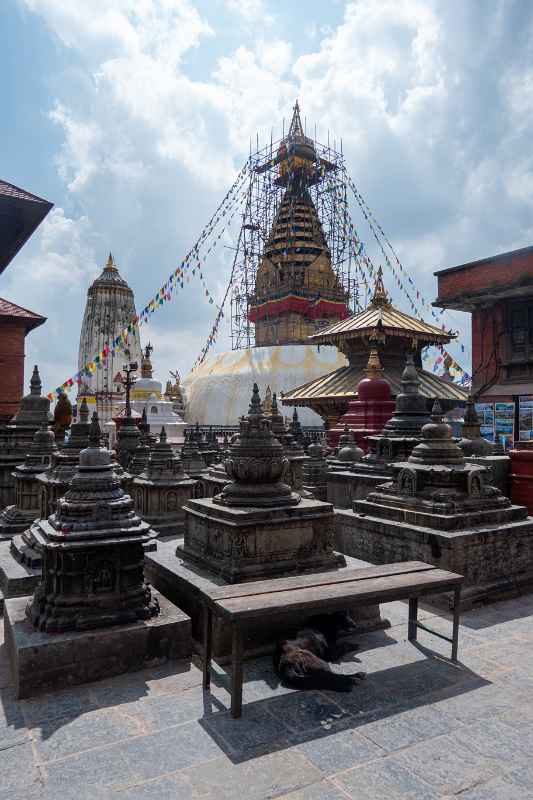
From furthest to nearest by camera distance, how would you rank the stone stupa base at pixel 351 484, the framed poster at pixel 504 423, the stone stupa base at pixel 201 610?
the framed poster at pixel 504 423 → the stone stupa base at pixel 351 484 → the stone stupa base at pixel 201 610

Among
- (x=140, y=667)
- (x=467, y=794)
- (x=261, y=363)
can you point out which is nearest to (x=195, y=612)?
(x=140, y=667)

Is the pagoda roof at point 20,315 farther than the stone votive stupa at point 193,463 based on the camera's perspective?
Yes

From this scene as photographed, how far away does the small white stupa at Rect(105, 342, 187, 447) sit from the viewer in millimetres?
25719

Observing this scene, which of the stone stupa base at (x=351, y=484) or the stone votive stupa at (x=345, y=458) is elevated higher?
the stone votive stupa at (x=345, y=458)

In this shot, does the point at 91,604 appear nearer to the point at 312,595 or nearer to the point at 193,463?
the point at 312,595

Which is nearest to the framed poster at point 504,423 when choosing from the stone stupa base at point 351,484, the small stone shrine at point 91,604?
the stone stupa base at point 351,484

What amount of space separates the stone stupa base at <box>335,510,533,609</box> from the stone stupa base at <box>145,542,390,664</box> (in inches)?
29.4

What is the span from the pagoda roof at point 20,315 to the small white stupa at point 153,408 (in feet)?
20.7

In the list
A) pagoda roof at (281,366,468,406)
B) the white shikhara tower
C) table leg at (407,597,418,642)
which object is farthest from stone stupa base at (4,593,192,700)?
the white shikhara tower

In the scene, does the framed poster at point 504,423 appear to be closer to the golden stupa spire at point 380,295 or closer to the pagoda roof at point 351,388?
the pagoda roof at point 351,388

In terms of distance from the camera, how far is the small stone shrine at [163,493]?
322 inches

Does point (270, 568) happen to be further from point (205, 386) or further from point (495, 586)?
point (205, 386)

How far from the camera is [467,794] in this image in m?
2.66

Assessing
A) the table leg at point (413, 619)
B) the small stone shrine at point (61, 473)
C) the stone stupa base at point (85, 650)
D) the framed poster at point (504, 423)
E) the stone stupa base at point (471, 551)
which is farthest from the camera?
the framed poster at point (504, 423)
